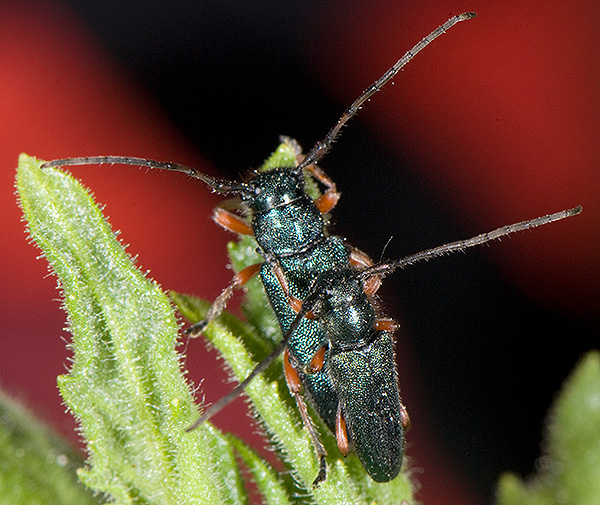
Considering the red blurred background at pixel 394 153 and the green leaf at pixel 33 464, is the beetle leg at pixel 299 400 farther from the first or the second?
the red blurred background at pixel 394 153

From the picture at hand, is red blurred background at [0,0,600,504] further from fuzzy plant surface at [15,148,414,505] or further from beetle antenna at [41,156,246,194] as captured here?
fuzzy plant surface at [15,148,414,505]

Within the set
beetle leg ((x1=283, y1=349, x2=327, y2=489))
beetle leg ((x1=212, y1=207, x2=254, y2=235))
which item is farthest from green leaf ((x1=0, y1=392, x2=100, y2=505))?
beetle leg ((x1=212, y1=207, x2=254, y2=235))

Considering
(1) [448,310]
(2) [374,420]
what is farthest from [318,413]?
(1) [448,310]

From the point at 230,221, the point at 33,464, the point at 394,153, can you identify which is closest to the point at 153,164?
the point at 230,221

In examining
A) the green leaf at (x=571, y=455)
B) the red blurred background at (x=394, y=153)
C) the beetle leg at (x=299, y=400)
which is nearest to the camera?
the beetle leg at (x=299, y=400)

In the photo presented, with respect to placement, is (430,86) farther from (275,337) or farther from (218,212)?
(275,337)

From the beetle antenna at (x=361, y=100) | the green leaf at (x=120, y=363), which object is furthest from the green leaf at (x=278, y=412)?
the beetle antenna at (x=361, y=100)

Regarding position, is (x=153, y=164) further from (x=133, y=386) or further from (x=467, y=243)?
(x=467, y=243)
